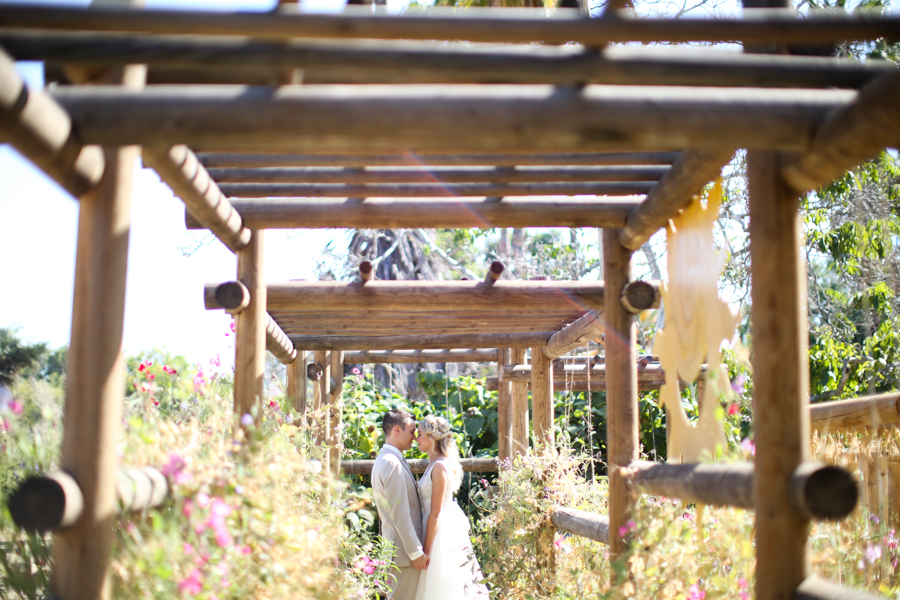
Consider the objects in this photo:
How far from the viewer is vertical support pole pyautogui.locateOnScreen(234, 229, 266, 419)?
4043mm

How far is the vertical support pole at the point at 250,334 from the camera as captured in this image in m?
4.04

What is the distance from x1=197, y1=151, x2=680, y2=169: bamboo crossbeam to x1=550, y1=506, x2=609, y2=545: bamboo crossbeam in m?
2.20

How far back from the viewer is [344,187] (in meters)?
3.78

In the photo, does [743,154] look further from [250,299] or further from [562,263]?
[250,299]

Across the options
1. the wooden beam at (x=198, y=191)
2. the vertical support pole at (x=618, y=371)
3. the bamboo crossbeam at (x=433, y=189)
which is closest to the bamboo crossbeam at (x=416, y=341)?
the vertical support pole at (x=618, y=371)

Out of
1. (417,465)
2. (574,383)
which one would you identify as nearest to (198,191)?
(574,383)

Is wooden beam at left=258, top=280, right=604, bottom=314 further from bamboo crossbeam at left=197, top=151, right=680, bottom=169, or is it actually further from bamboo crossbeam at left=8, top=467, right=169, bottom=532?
bamboo crossbeam at left=8, top=467, right=169, bottom=532

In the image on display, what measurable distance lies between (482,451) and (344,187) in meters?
8.19

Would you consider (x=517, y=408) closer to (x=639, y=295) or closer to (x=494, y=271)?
(x=494, y=271)

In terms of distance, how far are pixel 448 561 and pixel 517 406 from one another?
2.53 metres

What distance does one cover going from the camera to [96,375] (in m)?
2.48

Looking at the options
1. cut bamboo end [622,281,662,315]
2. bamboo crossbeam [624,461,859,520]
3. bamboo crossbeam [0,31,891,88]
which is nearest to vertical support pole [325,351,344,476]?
cut bamboo end [622,281,662,315]

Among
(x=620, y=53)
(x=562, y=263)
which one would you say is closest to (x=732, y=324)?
(x=620, y=53)

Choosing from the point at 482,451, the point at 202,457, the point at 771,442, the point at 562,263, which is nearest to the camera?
the point at 771,442
